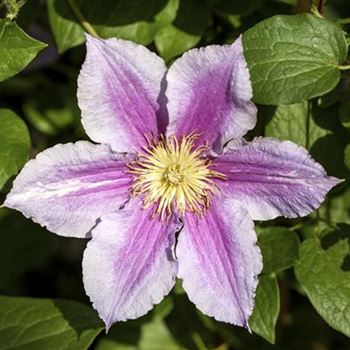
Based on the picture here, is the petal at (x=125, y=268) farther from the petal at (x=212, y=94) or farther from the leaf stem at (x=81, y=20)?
the leaf stem at (x=81, y=20)

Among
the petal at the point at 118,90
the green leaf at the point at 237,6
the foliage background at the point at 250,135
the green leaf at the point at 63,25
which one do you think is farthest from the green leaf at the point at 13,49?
the green leaf at the point at 237,6

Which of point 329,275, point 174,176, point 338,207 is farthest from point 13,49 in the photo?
point 338,207

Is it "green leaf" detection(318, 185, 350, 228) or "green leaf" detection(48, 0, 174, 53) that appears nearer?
"green leaf" detection(48, 0, 174, 53)

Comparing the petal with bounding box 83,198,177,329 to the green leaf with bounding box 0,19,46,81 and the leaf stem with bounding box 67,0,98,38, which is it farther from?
the leaf stem with bounding box 67,0,98,38

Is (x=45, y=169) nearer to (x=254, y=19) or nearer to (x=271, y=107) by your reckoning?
(x=271, y=107)

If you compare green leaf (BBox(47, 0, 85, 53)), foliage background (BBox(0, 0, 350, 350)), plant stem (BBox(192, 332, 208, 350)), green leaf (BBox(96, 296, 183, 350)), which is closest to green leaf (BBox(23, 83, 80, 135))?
foliage background (BBox(0, 0, 350, 350))

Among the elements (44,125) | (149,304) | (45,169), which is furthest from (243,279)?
(44,125)
